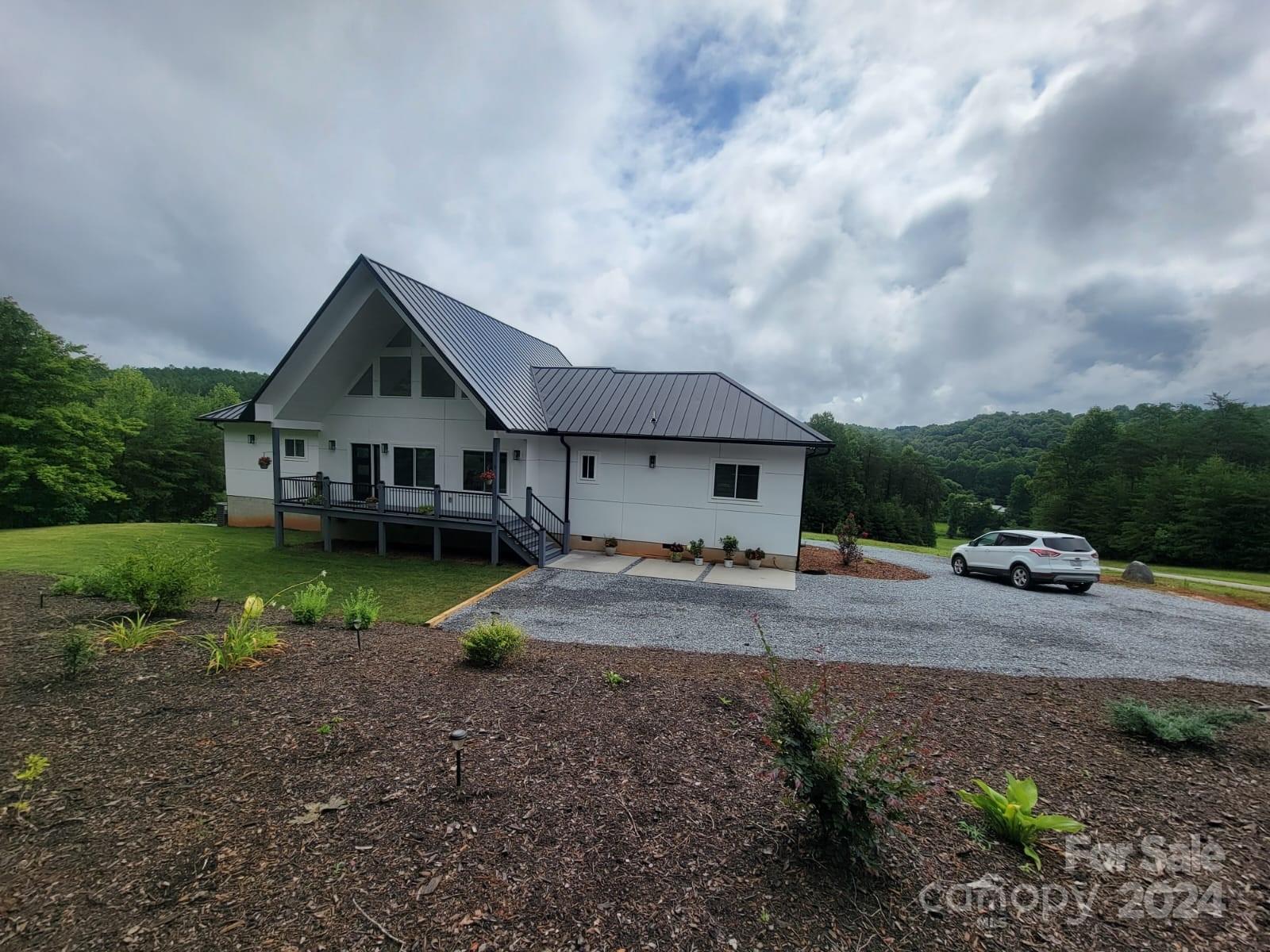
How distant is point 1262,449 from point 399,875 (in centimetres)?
4868

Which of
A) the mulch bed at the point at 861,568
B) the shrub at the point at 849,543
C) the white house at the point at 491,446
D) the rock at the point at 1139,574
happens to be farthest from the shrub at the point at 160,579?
the rock at the point at 1139,574

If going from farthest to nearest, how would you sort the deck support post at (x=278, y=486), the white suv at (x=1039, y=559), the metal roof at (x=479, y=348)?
the deck support post at (x=278, y=486), the metal roof at (x=479, y=348), the white suv at (x=1039, y=559)

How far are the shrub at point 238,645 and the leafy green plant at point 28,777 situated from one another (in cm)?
140

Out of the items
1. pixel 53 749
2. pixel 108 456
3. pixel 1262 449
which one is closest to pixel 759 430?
pixel 53 749

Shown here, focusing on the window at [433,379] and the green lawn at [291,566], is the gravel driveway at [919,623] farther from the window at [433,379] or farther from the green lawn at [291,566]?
the window at [433,379]

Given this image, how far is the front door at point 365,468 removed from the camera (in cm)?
1534

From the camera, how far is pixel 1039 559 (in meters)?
12.7

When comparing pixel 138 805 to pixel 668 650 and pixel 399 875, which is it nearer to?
pixel 399 875

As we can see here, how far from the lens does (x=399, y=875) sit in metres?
2.54

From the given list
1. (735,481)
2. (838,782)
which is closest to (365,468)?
(735,481)

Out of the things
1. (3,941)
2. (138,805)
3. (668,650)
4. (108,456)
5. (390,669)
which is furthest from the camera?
(108,456)

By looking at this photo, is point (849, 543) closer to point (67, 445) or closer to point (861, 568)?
point (861, 568)

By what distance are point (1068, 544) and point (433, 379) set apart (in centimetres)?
1736

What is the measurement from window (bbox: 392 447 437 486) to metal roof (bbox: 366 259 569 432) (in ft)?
9.52
